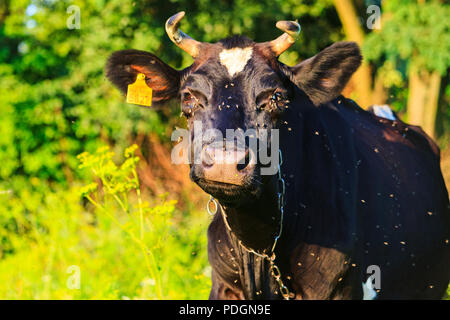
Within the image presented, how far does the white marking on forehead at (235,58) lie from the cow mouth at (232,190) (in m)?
0.70

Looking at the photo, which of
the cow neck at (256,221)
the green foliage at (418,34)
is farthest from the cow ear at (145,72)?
the green foliage at (418,34)

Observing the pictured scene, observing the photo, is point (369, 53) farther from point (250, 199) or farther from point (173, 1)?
point (250, 199)

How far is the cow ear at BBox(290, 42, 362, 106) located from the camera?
390cm

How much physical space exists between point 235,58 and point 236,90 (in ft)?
0.89

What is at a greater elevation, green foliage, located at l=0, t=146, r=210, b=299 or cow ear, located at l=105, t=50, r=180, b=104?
cow ear, located at l=105, t=50, r=180, b=104

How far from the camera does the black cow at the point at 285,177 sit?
3.50m

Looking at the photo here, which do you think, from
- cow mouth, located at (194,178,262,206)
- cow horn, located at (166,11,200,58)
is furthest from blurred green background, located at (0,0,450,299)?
cow mouth, located at (194,178,262,206)

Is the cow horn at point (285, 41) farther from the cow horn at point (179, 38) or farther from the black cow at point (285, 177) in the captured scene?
the cow horn at point (179, 38)

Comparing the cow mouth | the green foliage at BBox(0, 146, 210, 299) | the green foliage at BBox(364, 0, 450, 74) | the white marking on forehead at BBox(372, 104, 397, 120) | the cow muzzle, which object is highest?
the green foliage at BBox(364, 0, 450, 74)

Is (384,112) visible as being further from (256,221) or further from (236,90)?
(236,90)

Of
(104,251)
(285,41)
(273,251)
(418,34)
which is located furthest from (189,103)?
(418,34)

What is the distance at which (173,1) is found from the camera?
32.4 ft

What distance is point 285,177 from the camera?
3889 mm

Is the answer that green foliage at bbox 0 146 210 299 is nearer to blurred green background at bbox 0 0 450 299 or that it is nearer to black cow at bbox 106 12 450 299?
blurred green background at bbox 0 0 450 299
